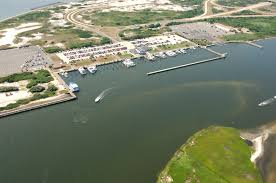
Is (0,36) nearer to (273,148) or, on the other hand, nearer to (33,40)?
(33,40)

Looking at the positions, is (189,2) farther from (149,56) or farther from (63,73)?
(63,73)

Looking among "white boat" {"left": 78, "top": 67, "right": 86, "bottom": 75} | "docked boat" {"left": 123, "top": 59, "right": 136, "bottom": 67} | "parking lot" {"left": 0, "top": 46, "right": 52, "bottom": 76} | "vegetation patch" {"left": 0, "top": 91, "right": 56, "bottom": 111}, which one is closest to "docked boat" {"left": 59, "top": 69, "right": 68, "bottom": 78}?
"white boat" {"left": 78, "top": 67, "right": 86, "bottom": 75}

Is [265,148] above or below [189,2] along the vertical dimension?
below

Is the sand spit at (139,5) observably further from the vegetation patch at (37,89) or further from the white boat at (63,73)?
the vegetation patch at (37,89)

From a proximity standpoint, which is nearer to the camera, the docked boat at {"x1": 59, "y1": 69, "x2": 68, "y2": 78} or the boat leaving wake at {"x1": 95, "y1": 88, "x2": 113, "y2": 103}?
the boat leaving wake at {"x1": 95, "y1": 88, "x2": 113, "y2": 103}

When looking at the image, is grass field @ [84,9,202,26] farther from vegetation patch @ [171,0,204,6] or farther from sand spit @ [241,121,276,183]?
sand spit @ [241,121,276,183]

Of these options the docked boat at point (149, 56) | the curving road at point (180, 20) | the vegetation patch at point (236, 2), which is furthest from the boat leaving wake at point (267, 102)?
the vegetation patch at point (236, 2)

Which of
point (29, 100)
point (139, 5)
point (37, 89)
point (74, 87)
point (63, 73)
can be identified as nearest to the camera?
point (29, 100)

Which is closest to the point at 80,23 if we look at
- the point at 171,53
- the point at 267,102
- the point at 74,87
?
the point at 171,53
